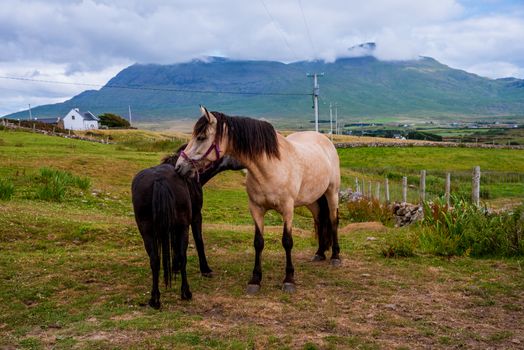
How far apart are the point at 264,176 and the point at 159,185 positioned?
1.53 m

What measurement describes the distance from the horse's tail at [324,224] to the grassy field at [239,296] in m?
0.49

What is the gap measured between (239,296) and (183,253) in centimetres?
99

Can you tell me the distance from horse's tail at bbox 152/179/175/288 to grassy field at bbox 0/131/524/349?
2.56 ft

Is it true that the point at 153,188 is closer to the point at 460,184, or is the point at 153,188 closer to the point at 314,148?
the point at 314,148

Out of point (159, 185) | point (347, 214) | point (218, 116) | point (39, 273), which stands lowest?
point (347, 214)

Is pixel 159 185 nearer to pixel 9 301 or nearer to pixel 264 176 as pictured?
pixel 264 176

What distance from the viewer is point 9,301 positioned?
21.4 ft

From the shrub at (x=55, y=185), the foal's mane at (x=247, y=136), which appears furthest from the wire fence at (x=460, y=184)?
the foal's mane at (x=247, y=136)

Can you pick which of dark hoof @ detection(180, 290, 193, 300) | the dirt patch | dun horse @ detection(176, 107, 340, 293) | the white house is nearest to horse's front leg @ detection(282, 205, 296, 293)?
dun horse @ detection(176, 107, 340, 293)

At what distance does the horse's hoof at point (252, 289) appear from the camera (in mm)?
6882

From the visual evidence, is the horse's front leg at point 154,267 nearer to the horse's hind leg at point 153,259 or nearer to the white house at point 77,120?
the horse's hind leg at point 153,259

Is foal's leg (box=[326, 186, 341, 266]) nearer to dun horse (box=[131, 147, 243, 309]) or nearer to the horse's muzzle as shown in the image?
dun horse (box=[131, 147, 243, 309])

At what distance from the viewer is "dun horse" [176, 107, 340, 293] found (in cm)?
660

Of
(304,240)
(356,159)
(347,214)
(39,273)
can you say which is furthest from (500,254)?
(356,159)
